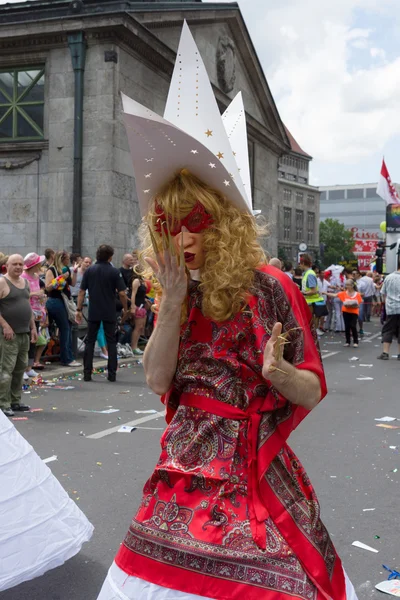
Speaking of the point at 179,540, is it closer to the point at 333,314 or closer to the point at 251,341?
the point at 251,341

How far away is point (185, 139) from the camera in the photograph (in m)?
2.29

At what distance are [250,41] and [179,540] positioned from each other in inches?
1053

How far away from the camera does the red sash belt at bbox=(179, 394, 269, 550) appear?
7.04ft

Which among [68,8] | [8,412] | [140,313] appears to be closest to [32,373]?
[8,412]

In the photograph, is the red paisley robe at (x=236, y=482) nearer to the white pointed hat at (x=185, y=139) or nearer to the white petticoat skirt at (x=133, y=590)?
the white petticoat skirt at (x=133, y=590)

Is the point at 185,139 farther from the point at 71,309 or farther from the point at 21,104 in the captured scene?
the point at 21,104

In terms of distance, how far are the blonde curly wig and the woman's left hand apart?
190 mm

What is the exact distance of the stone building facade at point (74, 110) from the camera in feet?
59.4

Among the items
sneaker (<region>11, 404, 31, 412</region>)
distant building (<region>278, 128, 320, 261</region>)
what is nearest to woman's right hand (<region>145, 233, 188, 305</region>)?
sneaker (<region>11, 404, 31, 412</region>)

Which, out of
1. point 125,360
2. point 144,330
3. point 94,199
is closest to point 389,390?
point 125,360

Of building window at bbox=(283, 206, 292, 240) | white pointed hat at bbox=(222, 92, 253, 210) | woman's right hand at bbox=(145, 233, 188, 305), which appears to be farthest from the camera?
building window at bbox=(283, 206, 292, 240)

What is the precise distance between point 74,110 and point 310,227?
86.6 m

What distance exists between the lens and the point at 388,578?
13.0 feet

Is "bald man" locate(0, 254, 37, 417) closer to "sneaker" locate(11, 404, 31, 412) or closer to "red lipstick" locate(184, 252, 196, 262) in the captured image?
"sneaker" locate(11, 404, 31, 412)
